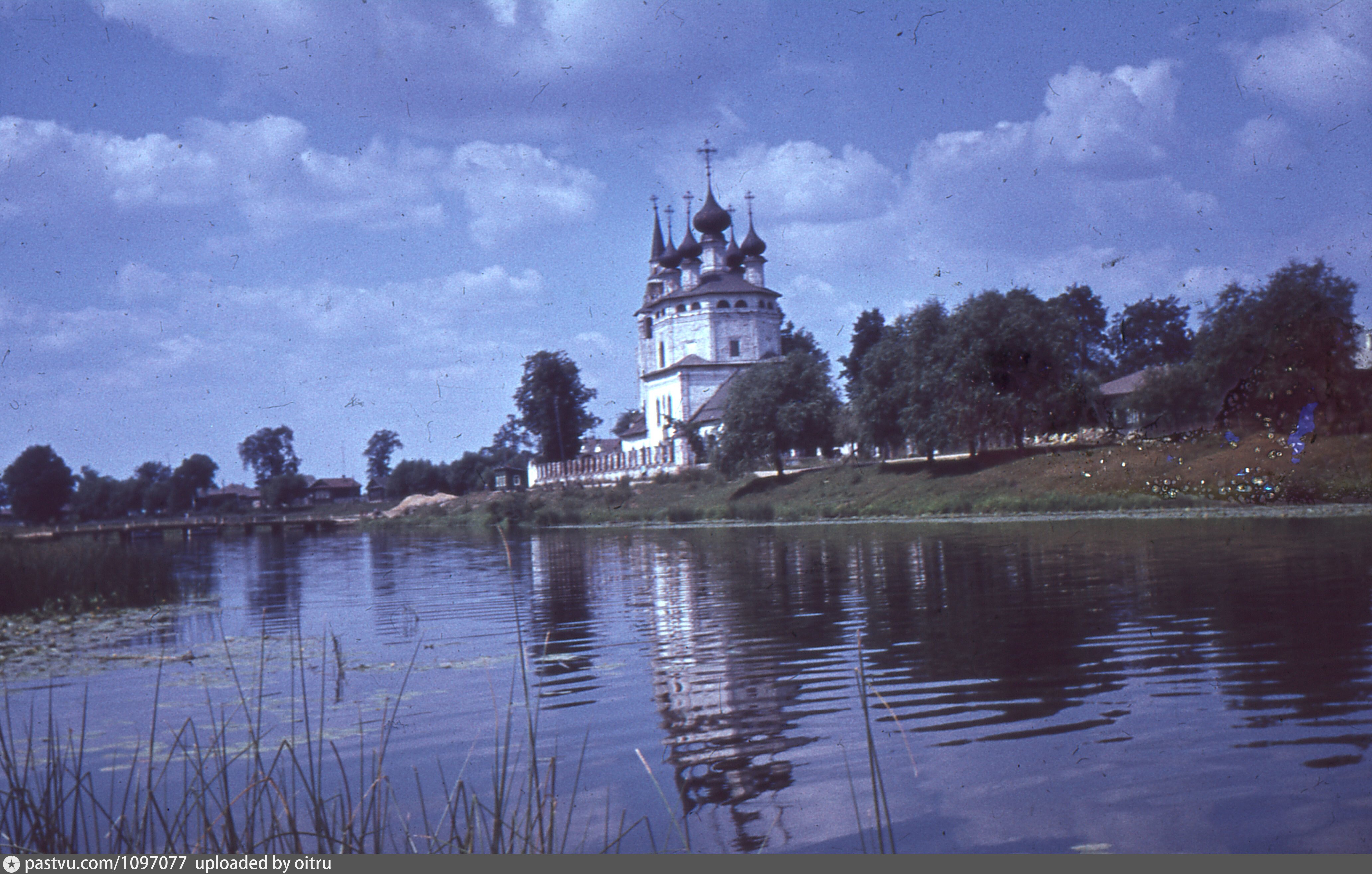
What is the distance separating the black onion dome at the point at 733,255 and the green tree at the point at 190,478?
161 ft

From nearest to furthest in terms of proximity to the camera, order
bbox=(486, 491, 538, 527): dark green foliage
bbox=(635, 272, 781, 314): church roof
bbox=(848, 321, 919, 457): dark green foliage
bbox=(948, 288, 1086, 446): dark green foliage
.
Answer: bbox=(948, 288, 1086, 446): dark green foliage < bbox=(848, 321, 919, 457): dark green foliage < bbox=(486, 491, 538, 527): dark green foliage < bbox=(635, 272, 781, 314): church roof

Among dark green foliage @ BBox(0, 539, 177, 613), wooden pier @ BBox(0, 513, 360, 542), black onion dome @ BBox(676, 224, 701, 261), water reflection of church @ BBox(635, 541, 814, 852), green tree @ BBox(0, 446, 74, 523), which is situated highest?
black onion dome @ BBox(676, 224, 701, 261)

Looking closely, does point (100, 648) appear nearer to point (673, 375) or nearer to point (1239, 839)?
point (1239, 839)

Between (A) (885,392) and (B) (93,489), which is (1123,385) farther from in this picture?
(B) (93,489)

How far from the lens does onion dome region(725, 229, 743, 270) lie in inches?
4262

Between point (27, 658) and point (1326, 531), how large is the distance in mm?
26081

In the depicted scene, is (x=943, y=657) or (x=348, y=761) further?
(x=943, y=657)

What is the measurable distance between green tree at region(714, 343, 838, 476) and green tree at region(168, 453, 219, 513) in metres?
52.5

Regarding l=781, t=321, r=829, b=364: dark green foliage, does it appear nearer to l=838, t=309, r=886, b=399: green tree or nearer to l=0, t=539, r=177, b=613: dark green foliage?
l=838, t=309, r=886, b=399: green tree

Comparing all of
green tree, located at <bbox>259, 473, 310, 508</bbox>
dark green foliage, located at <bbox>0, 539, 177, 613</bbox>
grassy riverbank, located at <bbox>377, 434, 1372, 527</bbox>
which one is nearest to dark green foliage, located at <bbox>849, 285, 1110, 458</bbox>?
grassy riverbank, located at <bbox>377, 434, 1372, 527</bbox>

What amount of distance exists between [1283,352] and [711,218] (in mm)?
69966

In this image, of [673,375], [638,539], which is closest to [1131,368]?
[673,375]

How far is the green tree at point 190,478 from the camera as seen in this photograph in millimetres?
106875

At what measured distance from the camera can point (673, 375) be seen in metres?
105
